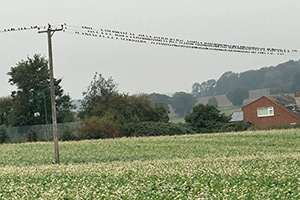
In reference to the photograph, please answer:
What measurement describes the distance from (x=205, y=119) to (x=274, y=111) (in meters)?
15.5

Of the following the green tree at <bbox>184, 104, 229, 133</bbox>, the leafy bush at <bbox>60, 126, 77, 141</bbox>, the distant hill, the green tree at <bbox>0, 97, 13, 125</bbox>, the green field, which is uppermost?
the distant hill

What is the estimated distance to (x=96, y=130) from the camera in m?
68.1

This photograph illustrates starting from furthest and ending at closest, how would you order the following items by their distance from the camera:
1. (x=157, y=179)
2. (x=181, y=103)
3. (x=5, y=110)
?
1. (x=181, y=103)
2. (x=5, y=110)
3. (x=157, y=179)

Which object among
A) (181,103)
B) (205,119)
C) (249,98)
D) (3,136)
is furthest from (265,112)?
(249,98)

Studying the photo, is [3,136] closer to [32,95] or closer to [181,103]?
[32,95]

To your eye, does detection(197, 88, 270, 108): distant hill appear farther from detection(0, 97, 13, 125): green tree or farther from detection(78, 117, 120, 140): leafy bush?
detection(78, 117, 120, 140): leafy bush

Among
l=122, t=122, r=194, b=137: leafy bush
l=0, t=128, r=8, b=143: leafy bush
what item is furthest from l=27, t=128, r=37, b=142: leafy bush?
l=122, t=122, r=194, b=137: leafy bush

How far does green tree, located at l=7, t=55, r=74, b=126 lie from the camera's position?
8256 centimetres

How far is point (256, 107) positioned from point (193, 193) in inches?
3042

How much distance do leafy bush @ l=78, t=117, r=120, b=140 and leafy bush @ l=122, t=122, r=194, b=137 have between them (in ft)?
9.16

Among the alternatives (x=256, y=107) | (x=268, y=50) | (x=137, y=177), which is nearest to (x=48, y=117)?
(x=256, y=107)

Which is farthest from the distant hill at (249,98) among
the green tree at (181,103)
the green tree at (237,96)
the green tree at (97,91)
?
the green tree at (97,91)

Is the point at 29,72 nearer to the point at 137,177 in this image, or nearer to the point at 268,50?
the point at 268,50

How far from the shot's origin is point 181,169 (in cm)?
2514
